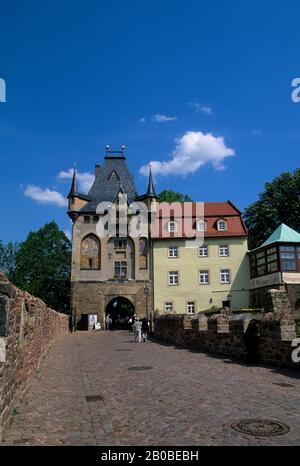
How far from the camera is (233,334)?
46.9 feet

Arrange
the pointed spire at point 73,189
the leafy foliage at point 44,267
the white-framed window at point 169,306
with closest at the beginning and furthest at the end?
the white-framed window at point 169,306
the pointed spire at point 73,189
the leafy foliage at point 44,267

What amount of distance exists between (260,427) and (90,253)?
41.9 metres

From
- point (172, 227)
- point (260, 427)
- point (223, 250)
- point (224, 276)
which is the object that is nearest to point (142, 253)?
point (172, 227)

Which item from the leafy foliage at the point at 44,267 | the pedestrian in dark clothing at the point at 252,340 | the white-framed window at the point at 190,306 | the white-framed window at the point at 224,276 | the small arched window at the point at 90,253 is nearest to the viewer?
the pedestrian in dark clothing at the point at 252,340

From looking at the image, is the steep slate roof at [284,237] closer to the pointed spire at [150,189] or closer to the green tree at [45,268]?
the pointed spire at [150,189]

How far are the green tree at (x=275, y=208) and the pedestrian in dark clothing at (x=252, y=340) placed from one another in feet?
116

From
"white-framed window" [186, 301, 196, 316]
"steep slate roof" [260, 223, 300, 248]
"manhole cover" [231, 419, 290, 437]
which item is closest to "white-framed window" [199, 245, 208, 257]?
"white-framed window" [186, 301, 196, 316]

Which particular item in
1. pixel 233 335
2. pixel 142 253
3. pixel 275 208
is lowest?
pixel 233 335

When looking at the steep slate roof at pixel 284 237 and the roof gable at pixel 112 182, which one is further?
the roof gable at pixel 112 182

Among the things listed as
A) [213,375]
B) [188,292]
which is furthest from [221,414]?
[188,292]

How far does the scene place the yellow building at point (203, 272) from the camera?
44.0 meters

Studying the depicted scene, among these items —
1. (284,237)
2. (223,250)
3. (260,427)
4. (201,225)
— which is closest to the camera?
(260,427)

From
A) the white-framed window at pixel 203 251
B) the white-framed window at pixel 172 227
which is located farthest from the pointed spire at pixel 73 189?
the white-framed window at pixel 203 251

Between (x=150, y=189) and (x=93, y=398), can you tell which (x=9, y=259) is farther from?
(x=93, y=398)
